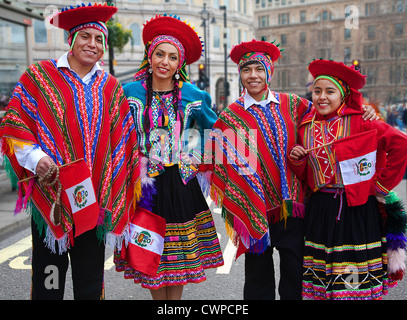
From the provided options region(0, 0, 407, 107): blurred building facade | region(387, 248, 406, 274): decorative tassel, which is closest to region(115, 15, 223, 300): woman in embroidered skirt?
region(387, 248, 406, 274): decorative tassel

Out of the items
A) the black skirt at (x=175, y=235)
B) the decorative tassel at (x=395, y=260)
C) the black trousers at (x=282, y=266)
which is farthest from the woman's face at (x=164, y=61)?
the decorative tassel at (x=395, y=260)

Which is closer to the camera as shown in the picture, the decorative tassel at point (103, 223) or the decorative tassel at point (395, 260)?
the decorative tassel at point (103, 223)

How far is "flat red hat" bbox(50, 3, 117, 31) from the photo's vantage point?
252cm

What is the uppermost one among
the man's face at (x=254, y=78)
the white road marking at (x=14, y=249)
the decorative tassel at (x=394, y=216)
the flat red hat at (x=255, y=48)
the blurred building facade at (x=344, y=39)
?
the blurred building facade at (x=344, y=39)

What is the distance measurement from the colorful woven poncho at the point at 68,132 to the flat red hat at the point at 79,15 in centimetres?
26

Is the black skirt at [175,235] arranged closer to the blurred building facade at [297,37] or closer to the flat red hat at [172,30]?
the flat red hat at [172,30]

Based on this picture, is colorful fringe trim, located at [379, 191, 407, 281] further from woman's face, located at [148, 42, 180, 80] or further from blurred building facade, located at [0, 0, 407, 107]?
blurred building facade, located at [0, 0, 407, 107]

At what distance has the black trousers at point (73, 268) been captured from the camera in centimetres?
253

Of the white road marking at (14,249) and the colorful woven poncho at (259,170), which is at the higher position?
the colorful woven poncho at (259,170)

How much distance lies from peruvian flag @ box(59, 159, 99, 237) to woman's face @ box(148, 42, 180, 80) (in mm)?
847

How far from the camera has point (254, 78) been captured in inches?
113

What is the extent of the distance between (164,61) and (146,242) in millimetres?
1253

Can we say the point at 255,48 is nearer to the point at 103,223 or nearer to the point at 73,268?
the point at 103,223
